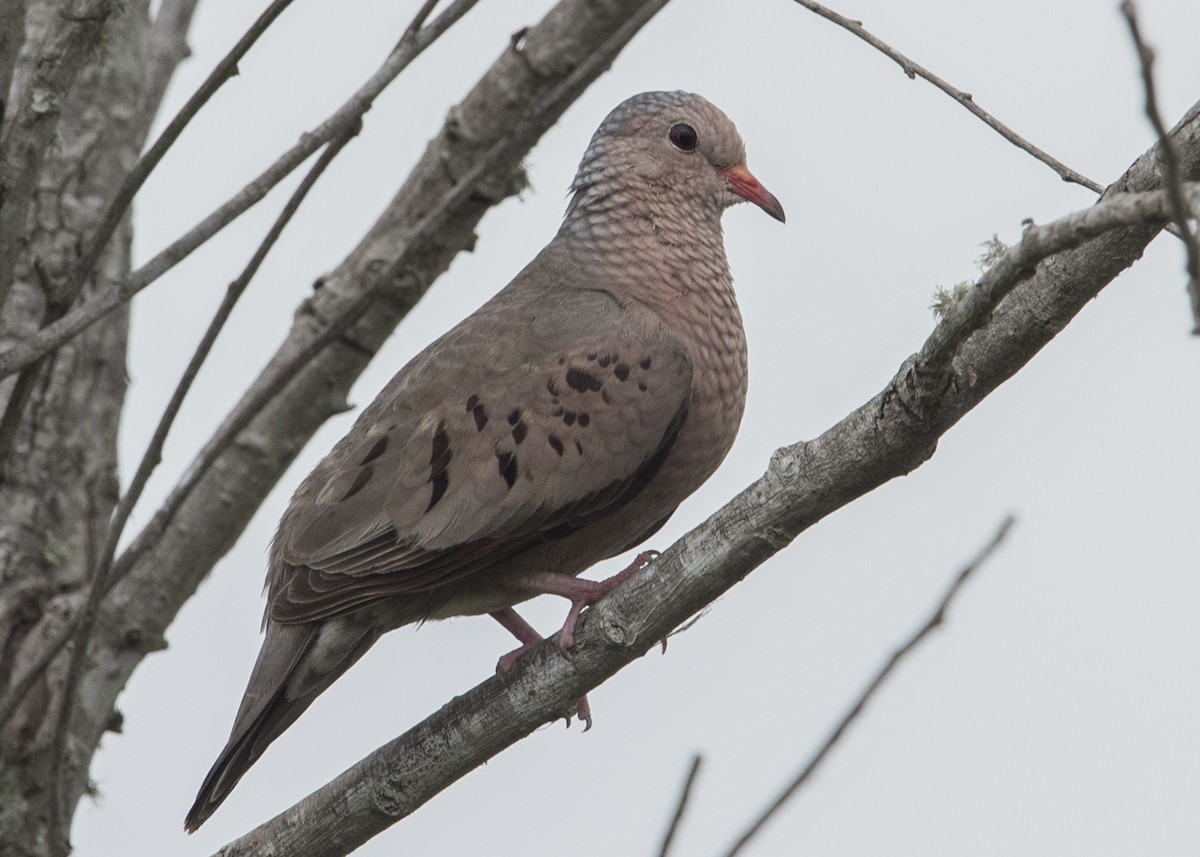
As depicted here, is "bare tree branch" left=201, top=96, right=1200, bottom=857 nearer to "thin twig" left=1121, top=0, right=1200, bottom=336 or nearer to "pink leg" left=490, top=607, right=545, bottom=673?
"thin twig" left=1121, top=0, right=1200, bottom=336

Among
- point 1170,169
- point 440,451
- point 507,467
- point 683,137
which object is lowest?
point 1170,169

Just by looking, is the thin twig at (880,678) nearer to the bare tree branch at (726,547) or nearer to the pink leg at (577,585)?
the bare tree branch at (726,547)

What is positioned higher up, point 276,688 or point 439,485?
point 439,485

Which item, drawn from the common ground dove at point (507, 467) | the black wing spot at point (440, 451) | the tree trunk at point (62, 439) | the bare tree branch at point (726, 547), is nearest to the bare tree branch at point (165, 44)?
the tree trunk at point (62, 439)

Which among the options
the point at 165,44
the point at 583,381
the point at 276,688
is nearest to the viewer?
the point at 276,688

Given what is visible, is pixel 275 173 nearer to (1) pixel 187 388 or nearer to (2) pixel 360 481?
(1) pixel 187 388

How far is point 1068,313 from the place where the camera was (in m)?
2.85

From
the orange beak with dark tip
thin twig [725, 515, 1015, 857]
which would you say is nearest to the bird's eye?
the orange beak with dark tip

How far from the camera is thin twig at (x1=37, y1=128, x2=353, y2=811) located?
10.1 feet

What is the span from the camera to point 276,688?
412cm

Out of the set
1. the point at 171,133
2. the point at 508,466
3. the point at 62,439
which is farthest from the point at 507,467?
the point at 62,439

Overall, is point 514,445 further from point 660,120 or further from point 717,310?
point 660,120

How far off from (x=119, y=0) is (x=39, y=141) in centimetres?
62

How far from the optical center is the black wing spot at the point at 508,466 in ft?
14.1
